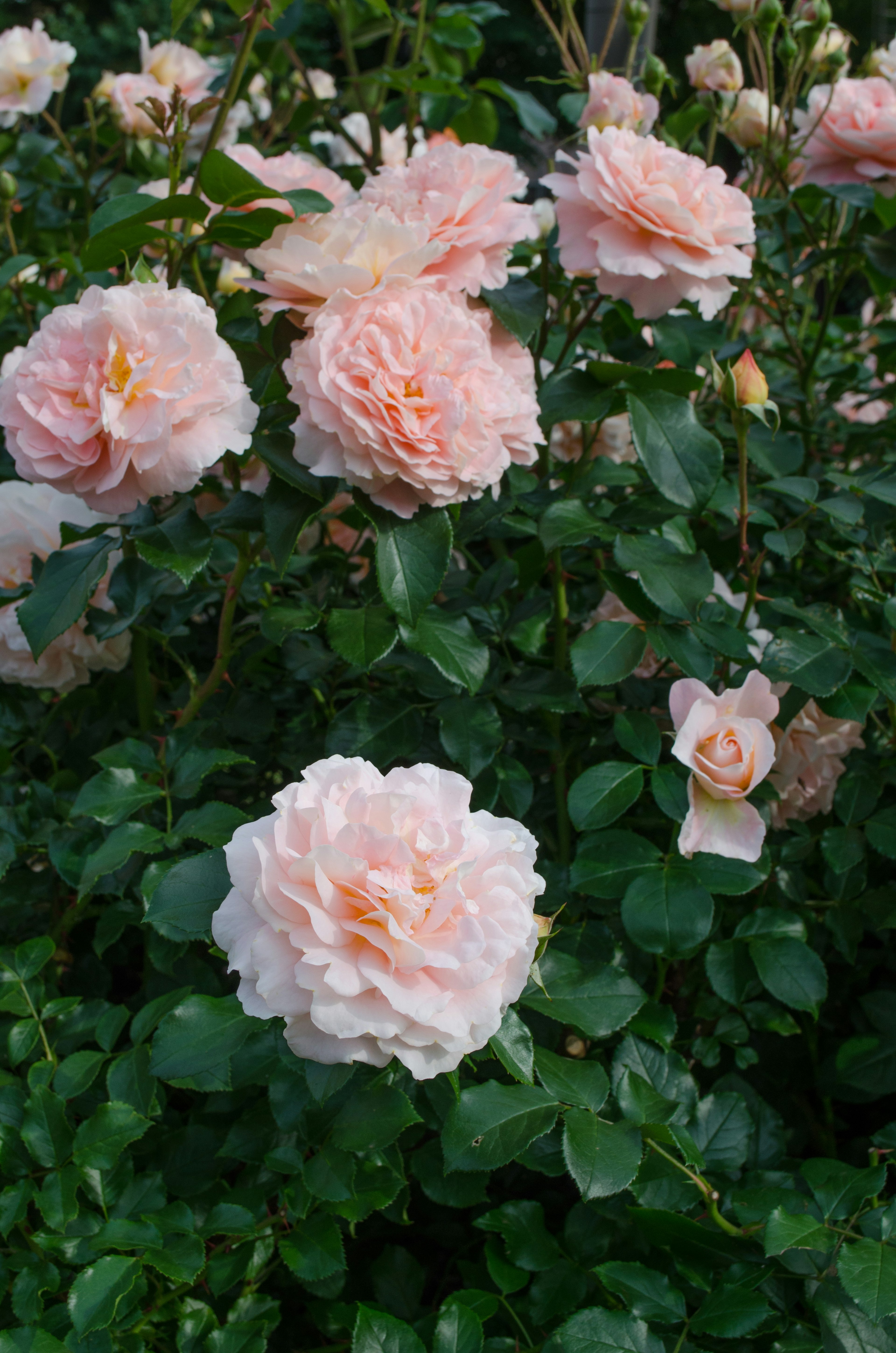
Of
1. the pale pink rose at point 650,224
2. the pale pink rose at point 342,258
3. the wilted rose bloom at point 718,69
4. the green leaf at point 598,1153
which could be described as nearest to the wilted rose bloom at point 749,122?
the wilted rose bloom at point 718,69

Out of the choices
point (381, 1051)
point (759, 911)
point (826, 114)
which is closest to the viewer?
point (381, 1051)

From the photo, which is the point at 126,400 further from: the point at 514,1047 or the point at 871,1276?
the point at 871,1276

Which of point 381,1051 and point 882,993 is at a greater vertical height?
point 381,1051

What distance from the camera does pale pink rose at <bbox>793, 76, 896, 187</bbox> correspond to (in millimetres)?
1229

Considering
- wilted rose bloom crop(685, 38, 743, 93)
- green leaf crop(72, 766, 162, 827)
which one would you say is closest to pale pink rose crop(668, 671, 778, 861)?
green leaf crop(72, 766, 162, 827)

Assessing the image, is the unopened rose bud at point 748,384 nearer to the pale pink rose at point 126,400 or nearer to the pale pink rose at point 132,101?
the pale pink rose at point 126,400

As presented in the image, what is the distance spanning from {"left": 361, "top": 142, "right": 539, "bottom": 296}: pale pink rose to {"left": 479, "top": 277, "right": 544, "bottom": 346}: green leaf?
0.07ft

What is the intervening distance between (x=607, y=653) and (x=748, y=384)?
0.89 feet

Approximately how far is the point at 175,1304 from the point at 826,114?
1.48 m

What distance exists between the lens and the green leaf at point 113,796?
A: 0.91 meters

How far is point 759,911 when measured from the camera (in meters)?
1.00

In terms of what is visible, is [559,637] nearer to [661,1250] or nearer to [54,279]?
[661,1250]

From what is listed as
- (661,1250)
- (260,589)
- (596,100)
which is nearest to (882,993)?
(661,1250)

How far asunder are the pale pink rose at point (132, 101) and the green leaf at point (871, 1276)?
5.33 feet
